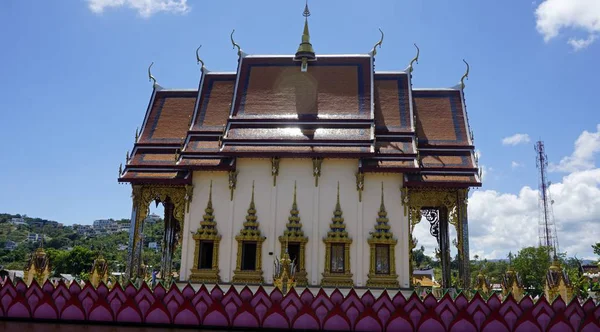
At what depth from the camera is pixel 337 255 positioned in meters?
17.3

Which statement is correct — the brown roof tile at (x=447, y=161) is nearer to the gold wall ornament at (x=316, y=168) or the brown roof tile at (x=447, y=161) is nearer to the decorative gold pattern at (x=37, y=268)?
the gold wall ornament at (x=316, y=168)

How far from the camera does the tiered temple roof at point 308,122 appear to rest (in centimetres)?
1770

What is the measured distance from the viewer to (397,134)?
18.7 m

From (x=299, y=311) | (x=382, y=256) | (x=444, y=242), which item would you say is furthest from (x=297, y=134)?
(x=299, y=311)

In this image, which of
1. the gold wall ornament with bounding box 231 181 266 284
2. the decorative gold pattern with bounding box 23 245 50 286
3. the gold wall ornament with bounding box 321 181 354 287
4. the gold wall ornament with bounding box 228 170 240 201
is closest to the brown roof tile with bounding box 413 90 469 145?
the gold wall ornament with bounding box 321 181 354 287

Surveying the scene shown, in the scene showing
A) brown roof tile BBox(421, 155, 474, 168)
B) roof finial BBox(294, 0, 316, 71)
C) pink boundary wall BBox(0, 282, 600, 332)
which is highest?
roof finial BBox(294, 0, 316, 71)

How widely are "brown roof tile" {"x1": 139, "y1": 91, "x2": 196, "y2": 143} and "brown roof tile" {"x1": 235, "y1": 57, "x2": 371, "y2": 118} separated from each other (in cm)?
243

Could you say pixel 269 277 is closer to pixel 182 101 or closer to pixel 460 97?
pixel 182 101

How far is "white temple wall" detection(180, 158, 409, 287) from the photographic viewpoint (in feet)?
56.5

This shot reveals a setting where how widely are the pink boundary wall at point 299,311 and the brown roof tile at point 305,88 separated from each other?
472 inches

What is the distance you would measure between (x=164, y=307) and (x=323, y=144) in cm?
1094

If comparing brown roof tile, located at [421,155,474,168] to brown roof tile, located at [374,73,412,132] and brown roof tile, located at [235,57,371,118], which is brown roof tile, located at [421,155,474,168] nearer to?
brown roof tile, located at [374,73,412,132]

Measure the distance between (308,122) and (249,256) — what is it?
16.5 ft

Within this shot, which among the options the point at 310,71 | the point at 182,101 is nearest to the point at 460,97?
the point at 310,71
